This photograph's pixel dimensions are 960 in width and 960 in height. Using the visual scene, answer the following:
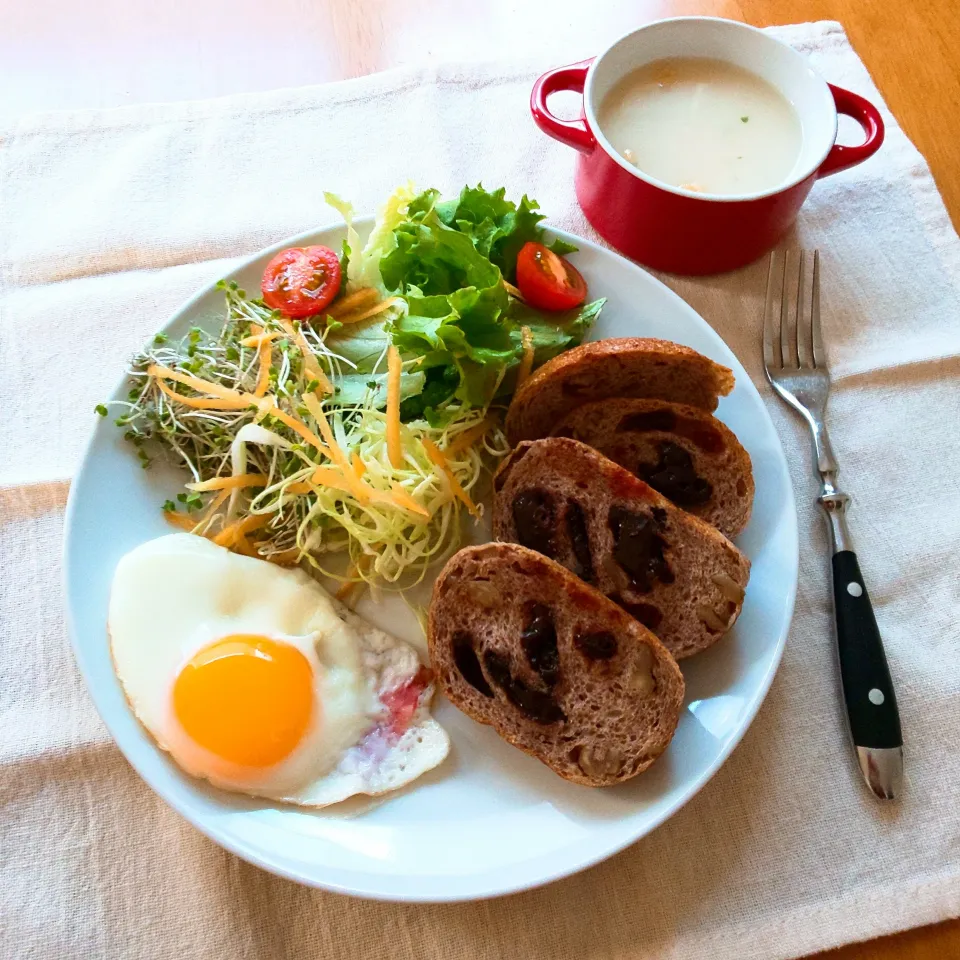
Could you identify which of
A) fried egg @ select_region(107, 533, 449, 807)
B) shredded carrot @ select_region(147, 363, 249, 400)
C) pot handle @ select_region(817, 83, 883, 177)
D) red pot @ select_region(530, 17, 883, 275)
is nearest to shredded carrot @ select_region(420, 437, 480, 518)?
fried egg @ select_region(107, 533, 449, 807)

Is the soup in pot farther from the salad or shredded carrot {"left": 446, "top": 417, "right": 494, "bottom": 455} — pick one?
shredded carrot {"left": 446, "top": 417, "right": 494, "bottom": 455}

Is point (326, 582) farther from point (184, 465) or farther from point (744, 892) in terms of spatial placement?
point (744, 892)

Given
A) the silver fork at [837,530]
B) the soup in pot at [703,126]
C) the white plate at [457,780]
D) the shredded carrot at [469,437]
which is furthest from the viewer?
the soup in pot at [703,126]

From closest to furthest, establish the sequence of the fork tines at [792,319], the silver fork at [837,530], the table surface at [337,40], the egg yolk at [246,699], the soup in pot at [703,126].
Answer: the egg yolk at [246,699]
the silver fork at [837,530]
the soup in pot at [703,126]
the fork tines at [792,319]
the table surface at [337,40]

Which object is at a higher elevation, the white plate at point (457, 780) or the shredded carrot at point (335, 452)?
the shredded carrot at point (335, 452)

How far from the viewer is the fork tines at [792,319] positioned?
243 cm

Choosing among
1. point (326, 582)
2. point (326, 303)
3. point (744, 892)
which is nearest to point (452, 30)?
point (326, 303)

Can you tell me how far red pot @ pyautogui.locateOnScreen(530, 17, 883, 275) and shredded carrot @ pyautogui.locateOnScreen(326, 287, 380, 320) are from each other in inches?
27.1

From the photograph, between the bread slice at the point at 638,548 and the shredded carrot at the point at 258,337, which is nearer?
the bread slice at the point at 638,548

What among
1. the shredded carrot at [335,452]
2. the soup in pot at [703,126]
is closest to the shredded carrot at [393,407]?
the shredded carrot at [335,452]

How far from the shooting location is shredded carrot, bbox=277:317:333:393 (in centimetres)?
210

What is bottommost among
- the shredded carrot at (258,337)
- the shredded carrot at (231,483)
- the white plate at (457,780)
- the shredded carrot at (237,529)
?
the white plate at (457,780)

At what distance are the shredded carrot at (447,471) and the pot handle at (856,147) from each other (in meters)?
1.33

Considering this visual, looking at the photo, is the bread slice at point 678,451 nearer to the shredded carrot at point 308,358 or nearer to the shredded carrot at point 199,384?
the shredded carrot at point 308,358
